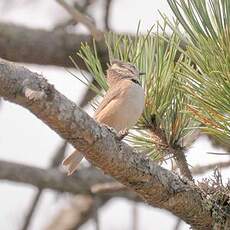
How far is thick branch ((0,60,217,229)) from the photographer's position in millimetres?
1361

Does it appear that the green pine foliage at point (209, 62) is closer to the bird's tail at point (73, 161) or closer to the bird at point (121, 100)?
the bird at point (121, 100)

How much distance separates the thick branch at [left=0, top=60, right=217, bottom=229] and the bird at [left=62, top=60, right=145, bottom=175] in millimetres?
323

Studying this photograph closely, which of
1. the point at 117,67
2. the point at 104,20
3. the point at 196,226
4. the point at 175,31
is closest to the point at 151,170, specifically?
the point at 196,226

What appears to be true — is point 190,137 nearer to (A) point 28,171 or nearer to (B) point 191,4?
(B) point 191,4

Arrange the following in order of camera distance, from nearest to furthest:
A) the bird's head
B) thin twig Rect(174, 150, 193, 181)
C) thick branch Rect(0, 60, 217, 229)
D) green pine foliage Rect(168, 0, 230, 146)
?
thick branch Rect(0, 60, 217, 229) < green pine foliage Rect(168, 0, 230, 146) < thin twig Rect(174, 150, 193, 181) < the bird's head

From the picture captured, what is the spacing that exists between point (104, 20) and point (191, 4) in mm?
1890

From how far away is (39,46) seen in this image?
3.76 meters

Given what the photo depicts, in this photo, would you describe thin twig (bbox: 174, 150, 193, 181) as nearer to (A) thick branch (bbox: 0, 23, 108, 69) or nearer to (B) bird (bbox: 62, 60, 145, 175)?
(B) bird (bbox: 62, 60, 145, 175)

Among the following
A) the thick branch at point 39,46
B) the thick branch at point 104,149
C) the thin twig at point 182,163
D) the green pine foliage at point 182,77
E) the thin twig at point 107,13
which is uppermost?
the thin twig at point 107,13

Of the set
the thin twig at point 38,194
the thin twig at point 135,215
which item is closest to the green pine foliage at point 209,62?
the thin twig at point 135,215

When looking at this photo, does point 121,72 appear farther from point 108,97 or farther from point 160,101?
point 160,101

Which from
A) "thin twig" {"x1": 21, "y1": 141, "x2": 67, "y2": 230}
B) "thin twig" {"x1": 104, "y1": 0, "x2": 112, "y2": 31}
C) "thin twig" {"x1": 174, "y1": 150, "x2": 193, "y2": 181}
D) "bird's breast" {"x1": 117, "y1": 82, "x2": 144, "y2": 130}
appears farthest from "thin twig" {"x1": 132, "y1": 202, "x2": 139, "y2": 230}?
"thin twig" {"x1": 174, "y1": 150, "x2": 193, "y2": 181}

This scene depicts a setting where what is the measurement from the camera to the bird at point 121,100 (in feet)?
6.88

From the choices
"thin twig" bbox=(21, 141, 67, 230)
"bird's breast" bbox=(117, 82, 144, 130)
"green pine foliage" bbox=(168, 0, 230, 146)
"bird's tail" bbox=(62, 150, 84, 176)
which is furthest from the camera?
"thin twig" bbox=(21, 141, 67, 230)
